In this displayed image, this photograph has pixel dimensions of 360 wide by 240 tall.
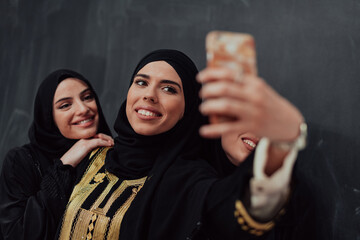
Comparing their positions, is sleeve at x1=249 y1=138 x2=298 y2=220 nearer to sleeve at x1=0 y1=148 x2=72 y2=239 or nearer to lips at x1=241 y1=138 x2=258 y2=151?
lips at x1=241 y1=138 x2=258 y2=151

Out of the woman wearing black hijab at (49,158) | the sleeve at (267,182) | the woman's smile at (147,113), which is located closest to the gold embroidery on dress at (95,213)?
the woman wearing black hijab at (49,158)

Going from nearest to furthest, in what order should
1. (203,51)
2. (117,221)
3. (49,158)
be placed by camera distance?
(117,221) → (49,158) → (203,51)

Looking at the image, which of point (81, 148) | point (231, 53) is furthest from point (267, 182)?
point (81, 148)

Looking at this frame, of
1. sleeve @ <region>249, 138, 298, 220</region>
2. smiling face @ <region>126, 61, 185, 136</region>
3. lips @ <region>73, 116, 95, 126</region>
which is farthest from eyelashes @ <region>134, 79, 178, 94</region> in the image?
sleeve @ <region>249, 138, 298, 220</region>

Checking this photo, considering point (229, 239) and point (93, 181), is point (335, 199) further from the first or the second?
point (93, 181)

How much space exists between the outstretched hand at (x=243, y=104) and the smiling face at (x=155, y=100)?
609mm

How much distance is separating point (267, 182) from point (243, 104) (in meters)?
0.17

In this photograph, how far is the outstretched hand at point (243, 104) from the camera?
0.71m

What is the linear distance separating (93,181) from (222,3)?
0.96 metres

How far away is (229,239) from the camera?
0.99 meters

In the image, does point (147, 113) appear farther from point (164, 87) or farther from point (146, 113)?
point (164, 87)

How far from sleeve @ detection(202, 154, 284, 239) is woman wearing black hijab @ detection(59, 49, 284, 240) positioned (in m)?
0.08

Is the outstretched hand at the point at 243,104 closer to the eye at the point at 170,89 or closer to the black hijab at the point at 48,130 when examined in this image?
the eye at the point at 170,89

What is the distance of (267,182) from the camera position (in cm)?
79
